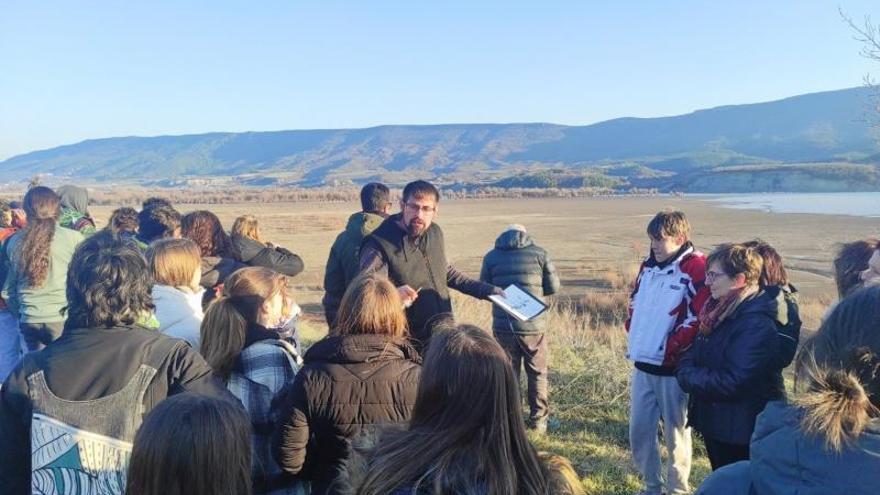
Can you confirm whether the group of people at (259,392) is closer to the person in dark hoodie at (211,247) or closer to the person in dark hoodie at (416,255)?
the person in dark hoodie at (416,255)

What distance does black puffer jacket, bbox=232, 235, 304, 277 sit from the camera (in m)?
4.97

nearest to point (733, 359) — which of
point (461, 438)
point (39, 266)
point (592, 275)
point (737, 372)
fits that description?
point (737, 372)

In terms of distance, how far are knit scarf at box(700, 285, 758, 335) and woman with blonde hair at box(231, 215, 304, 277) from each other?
2959 millimetres

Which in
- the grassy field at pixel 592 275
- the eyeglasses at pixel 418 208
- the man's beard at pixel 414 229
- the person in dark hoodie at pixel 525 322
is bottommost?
the grassy field at pixel 592 275

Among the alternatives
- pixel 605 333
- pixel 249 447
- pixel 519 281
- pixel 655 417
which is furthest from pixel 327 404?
pixel 605 333

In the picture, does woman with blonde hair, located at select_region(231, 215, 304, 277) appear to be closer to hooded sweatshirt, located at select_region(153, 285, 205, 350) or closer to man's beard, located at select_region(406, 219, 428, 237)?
man's beard, located at select_region(406, 219, 428, 237)

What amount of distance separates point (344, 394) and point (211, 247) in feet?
9.81

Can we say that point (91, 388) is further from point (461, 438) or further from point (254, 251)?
point (254, 251)

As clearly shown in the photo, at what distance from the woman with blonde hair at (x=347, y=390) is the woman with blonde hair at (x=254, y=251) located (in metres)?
2.55

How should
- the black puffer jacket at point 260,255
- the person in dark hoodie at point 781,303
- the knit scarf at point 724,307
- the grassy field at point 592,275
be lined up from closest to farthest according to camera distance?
the person in dark hoodie at point 781,303 → the knit scarf at point 724,307 → the black puffer jacket at point 260,255 → the grassy field at point 592,275

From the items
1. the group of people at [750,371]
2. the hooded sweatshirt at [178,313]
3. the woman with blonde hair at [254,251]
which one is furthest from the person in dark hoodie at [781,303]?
the woman with blonde hair at [254,251]

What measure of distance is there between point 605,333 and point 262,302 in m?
7.85

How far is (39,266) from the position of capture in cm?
458

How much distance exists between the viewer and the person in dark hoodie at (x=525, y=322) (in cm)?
559
